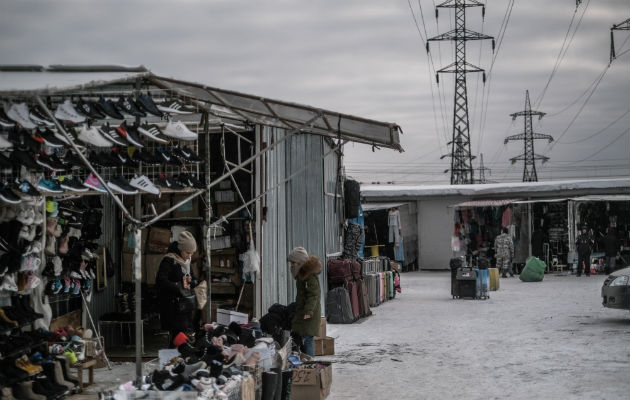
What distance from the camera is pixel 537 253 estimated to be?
29.0 meters

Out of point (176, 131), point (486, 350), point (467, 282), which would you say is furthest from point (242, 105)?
point (467, 282)

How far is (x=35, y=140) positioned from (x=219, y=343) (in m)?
2.62

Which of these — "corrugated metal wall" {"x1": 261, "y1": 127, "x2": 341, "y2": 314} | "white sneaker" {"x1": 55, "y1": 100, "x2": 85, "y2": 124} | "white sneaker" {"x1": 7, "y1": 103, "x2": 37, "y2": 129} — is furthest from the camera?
"corrugated metal wall" {"x1": 261, "y1": 127, "x2": 341, "y2": 314}

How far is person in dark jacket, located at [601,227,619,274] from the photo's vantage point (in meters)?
26.1

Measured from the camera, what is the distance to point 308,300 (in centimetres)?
1007

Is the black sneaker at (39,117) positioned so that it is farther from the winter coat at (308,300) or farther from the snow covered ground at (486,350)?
the snow covered ground at (486,350)

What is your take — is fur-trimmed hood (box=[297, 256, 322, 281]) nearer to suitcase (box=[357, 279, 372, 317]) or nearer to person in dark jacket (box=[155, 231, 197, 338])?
person in dark jacket (box=[155, 231, 197, 338])

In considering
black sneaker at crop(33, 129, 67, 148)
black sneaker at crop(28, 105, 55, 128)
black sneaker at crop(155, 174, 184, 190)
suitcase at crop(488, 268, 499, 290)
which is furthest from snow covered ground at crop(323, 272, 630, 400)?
black sneaker at crop(28, 105, 55, 128)

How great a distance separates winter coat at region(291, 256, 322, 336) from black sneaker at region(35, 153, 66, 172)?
3.15 meters

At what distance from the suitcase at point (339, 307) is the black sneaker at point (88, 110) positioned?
8.80 m

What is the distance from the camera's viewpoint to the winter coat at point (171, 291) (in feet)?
32.0

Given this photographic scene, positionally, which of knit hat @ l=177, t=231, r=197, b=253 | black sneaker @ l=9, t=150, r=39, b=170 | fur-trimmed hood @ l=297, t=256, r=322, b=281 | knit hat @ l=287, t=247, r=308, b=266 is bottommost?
fur-trimmed hood @ l=297, t=256, r=322, b=281

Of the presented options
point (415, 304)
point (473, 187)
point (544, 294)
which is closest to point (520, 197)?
point (473, 187)

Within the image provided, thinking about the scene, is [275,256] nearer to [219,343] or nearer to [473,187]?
[219,343]
